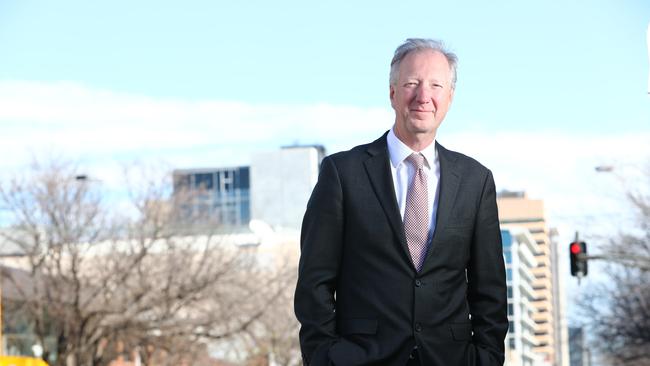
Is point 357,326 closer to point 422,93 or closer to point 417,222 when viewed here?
point 417,222

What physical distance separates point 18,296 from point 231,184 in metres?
133

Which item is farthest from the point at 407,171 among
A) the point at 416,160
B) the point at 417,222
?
the point at 417,222

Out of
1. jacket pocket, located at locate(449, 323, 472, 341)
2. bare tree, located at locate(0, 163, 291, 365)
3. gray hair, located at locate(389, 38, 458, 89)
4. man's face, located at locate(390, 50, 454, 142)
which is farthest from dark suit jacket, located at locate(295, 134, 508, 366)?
bare tree, located at locate(0, 163, 291, 365)

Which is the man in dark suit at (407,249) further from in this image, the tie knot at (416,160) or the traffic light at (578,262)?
the traffic light at (578,262)

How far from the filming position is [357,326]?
5055 millimetres

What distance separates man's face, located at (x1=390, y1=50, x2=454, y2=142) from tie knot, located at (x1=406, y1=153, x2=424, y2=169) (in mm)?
58

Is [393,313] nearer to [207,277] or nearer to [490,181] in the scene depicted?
[490,181]

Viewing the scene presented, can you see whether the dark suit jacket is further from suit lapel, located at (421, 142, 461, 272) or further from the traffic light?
the traffic light

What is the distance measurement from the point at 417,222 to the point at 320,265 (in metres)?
0.35

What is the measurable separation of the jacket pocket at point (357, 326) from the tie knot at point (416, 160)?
55 centimetres

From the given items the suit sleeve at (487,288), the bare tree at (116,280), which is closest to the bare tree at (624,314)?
the bare tree at (116,280)

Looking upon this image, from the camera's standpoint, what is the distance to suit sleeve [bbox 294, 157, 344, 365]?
5.08 meters

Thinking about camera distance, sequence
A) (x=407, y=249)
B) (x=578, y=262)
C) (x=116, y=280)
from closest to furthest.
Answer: (x=407, y=249), (x=578, y=262), (x=116, y=280)

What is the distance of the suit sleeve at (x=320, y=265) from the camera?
5.08 meters
